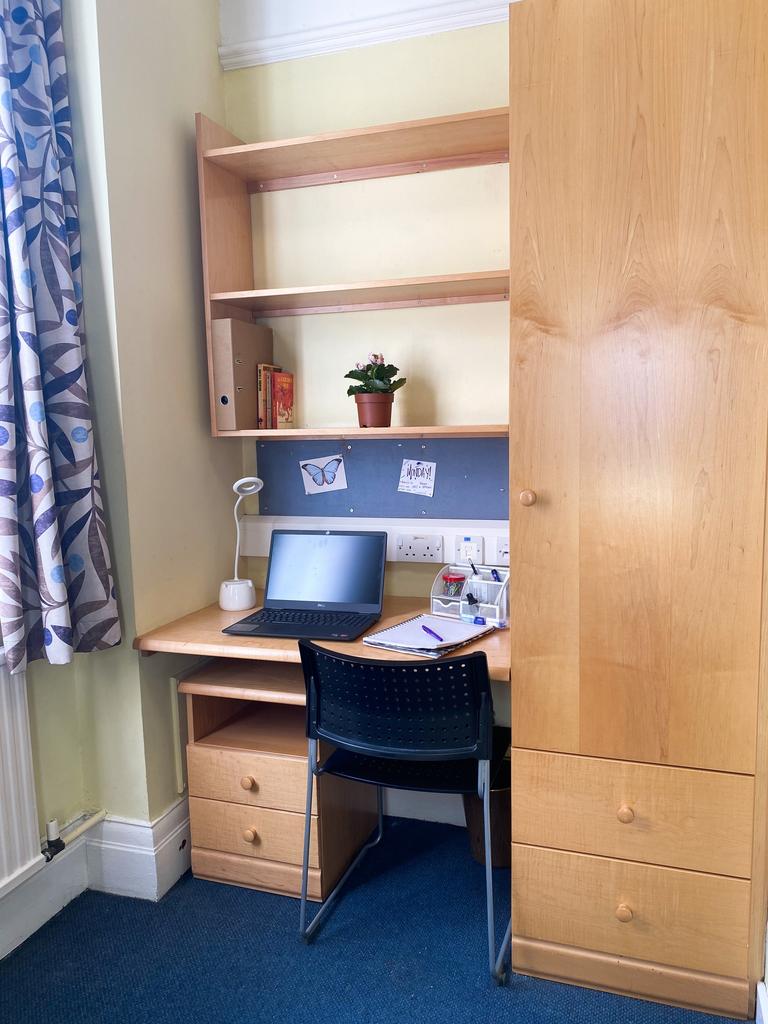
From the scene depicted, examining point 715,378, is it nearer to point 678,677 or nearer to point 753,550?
point 753,550

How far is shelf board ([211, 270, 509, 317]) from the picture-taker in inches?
79.0

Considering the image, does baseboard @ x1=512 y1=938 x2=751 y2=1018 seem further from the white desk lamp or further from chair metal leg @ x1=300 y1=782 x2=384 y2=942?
the white desk lamp

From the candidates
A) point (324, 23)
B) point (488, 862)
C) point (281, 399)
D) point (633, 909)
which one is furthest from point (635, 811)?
point (324, 23)

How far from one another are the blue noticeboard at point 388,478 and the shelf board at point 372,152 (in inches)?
32.2

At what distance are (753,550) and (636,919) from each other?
2.83 ft

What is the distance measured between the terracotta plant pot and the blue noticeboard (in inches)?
7.5

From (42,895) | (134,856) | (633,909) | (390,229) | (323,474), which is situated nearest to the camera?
(633,909)

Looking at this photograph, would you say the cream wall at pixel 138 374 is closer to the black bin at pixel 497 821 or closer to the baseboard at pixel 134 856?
the baseboard at pixel 134 856

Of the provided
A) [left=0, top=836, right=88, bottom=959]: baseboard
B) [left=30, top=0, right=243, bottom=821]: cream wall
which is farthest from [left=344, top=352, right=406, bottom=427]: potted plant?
[left=0, top=836, right=88, bottom=959]: baseboard

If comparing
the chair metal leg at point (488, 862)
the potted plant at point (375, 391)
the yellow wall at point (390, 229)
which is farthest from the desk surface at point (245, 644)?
the yellow wall at point (390, 229)

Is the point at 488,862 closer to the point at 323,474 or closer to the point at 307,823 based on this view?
the point at 307,823

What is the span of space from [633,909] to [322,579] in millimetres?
1150

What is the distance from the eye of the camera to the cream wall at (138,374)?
6.27 ft

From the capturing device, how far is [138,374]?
2.01 metres
